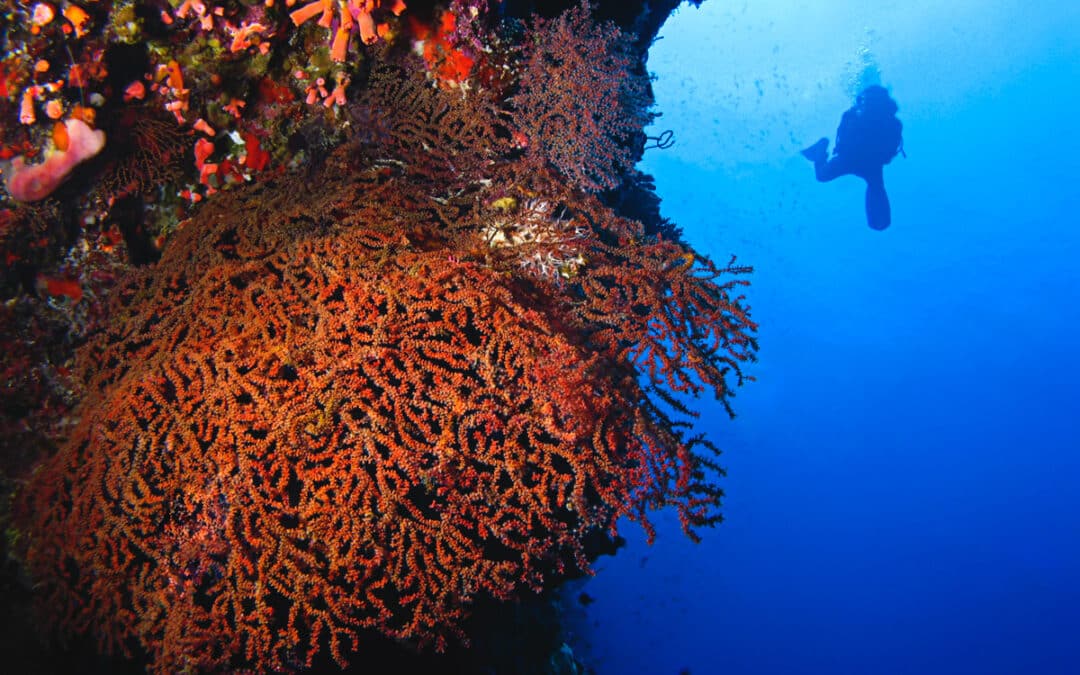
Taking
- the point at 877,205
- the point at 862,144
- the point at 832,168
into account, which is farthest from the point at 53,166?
the point at 877,205

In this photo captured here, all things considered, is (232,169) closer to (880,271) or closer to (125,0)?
(125,0)

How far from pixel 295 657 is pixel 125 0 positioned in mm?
5428

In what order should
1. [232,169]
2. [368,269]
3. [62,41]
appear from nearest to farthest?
[368,269] < [62,41] < [232,169]

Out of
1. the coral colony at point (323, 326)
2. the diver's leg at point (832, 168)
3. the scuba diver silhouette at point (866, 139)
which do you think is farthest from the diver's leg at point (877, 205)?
the coral colony at point (323, 326)

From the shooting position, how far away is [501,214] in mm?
4414

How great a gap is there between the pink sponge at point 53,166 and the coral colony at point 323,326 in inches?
0.7

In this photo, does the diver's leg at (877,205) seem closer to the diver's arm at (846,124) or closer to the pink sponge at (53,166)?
the diver's arm at (846,124)

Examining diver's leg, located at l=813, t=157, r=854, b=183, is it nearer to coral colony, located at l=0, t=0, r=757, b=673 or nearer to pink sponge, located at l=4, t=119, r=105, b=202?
coral colony, located at l=0, t=0, r=757, b=673

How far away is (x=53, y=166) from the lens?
4.28m

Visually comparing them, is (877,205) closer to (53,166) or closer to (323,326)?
(323,326)

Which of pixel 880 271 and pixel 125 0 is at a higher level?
pixel 880 271

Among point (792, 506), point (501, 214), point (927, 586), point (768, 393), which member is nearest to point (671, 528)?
point (792, 506)

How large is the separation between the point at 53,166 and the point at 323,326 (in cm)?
311

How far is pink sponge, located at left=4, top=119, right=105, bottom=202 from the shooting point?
4.22 meters
